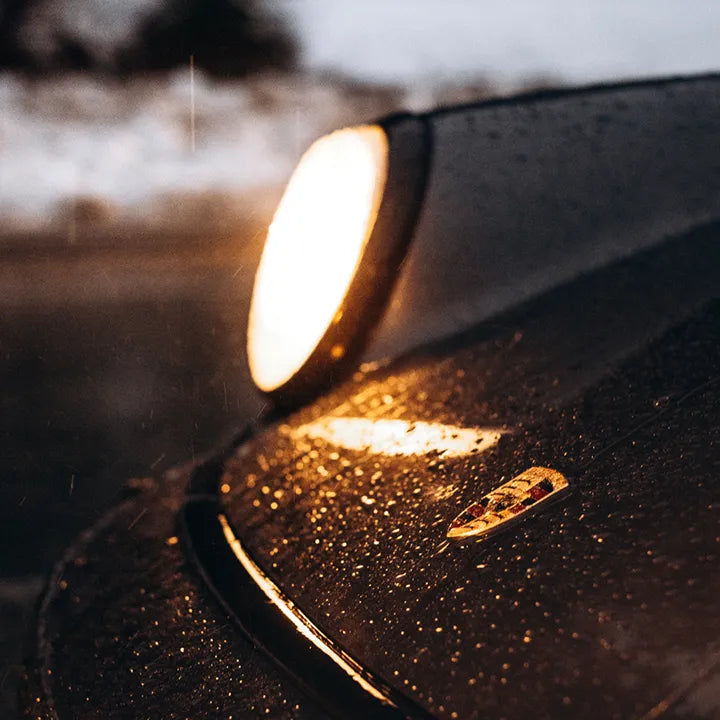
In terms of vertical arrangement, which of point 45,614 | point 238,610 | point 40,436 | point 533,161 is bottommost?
point 40,436

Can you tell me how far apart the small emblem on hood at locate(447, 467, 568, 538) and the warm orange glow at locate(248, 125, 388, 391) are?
18.4 inches

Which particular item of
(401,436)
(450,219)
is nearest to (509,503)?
(401,436)

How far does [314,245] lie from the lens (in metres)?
1.54

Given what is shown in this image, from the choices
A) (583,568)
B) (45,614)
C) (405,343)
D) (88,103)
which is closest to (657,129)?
(405,343)

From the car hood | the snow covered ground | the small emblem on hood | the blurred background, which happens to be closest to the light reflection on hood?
the car hood

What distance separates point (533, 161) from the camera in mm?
1563

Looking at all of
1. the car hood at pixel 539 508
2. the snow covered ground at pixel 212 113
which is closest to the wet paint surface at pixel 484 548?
the car hood at pixel 539 508

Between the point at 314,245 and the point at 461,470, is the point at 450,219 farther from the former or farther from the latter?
the point at 461,470

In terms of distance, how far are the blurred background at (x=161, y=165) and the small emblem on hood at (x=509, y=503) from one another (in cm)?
143

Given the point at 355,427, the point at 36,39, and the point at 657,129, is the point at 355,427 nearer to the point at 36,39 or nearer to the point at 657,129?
the point at 657,129

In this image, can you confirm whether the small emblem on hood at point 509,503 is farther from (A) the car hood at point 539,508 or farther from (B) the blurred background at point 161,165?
(B) the blurred background at point 161,165

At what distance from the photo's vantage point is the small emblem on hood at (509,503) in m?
1.01

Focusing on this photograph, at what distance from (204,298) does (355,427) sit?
2.05 m

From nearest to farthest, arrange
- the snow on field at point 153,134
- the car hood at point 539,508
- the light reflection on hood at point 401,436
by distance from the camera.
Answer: the car hood at point 539,508, the light reflection on hood at point 401,436, the snow on field at point 153,134
